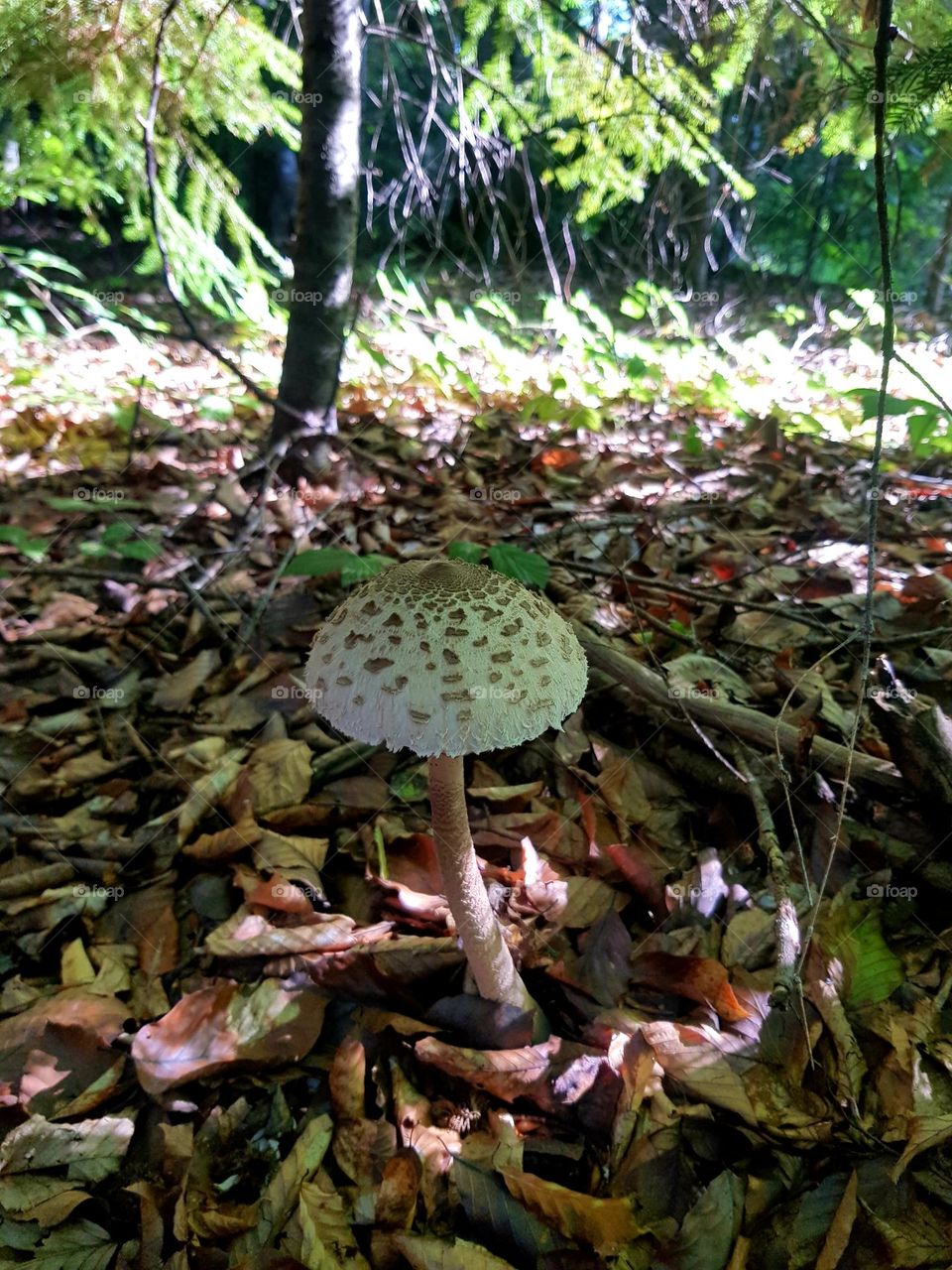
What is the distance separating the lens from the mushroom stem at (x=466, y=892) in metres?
2.11

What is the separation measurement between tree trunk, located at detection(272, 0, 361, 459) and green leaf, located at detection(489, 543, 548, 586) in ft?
5.21

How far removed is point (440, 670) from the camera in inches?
68.6

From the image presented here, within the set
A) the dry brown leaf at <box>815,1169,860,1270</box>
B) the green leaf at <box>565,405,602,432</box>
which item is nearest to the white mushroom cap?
the dry brown leaf at <box>815,1169,860,1270</box>

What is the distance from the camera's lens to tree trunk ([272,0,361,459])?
4.38 m

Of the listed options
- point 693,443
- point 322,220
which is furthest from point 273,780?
point 693,443

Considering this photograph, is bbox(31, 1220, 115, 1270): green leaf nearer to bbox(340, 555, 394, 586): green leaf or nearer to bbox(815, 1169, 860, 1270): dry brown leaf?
bbox(815, 1169, 860, 1270): dry brown leaf

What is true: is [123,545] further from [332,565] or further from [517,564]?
[517,564]

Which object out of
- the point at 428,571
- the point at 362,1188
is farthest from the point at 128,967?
the point at 428,571

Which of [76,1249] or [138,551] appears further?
[138,551]

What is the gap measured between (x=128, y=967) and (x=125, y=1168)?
66 cm

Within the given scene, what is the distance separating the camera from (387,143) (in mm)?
15562

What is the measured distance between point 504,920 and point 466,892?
61 cm

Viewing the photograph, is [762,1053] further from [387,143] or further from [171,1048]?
[387,143]

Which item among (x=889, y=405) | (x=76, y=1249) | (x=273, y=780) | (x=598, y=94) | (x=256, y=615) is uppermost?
(x=598, y=94)
